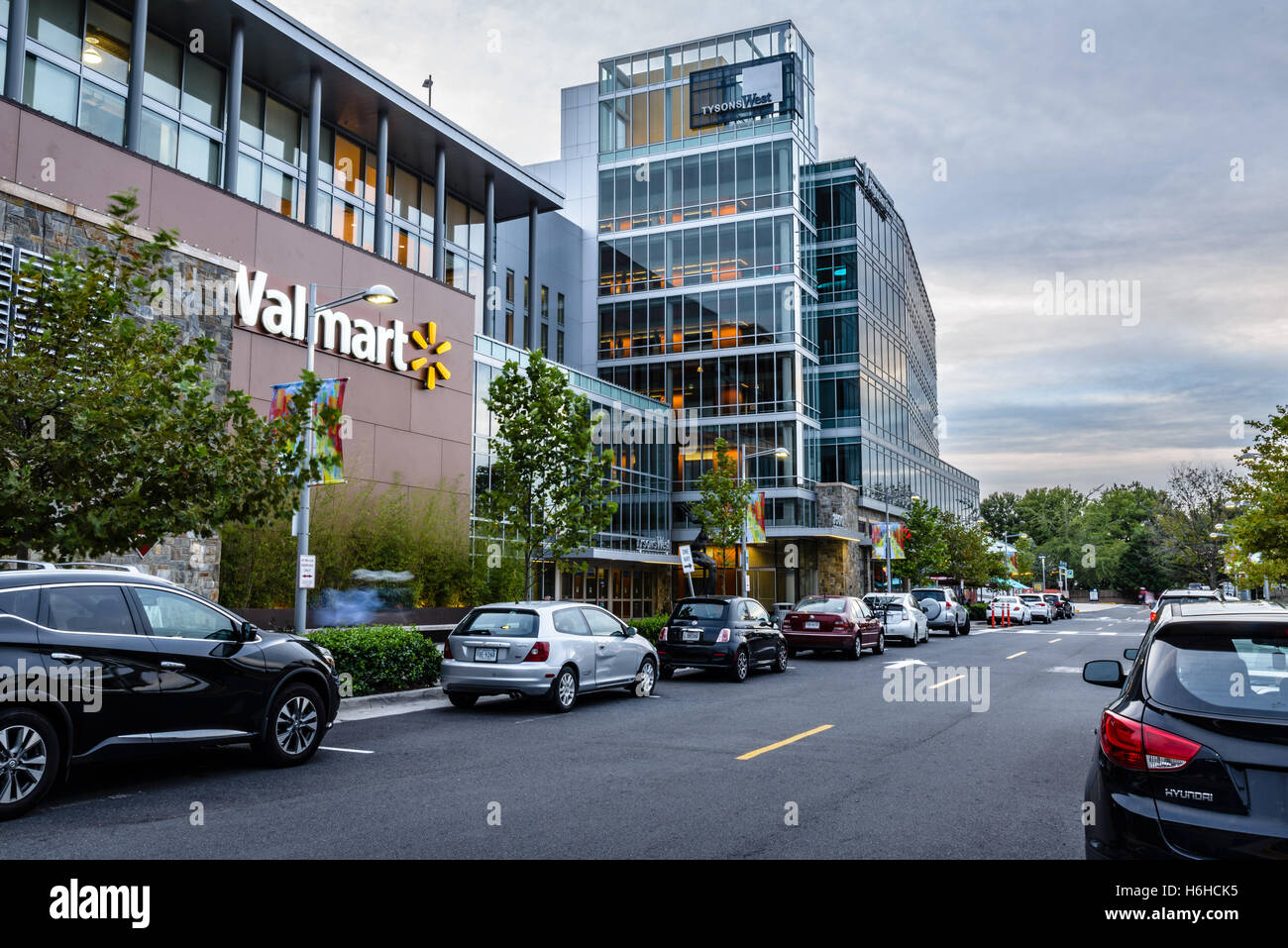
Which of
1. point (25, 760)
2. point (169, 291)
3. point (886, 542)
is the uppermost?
point (169, 291)

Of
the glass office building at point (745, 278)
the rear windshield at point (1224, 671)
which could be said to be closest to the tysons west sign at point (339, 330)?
the rear windshield at point (1224, 671)

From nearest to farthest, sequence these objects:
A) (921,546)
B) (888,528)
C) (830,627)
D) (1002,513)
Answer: (830,627) < (888,528) < (921,546) < (1002,513)

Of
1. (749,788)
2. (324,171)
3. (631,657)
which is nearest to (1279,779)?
(749,788)

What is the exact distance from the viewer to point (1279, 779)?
4008 mm

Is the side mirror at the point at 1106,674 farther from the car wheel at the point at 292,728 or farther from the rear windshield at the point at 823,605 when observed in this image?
the rear windshield at the point at 823,605

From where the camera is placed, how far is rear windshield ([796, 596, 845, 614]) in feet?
81.9

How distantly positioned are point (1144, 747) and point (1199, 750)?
22 centimetres

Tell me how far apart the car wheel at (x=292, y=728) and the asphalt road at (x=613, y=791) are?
9.4 inches

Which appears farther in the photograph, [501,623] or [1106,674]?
[501,623]

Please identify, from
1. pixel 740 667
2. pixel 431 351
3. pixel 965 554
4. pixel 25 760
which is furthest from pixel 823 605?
pixel 965 554

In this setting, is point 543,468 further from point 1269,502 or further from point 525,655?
point 1269,502

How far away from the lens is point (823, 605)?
25234 millimetres

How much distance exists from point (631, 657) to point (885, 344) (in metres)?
46.8
